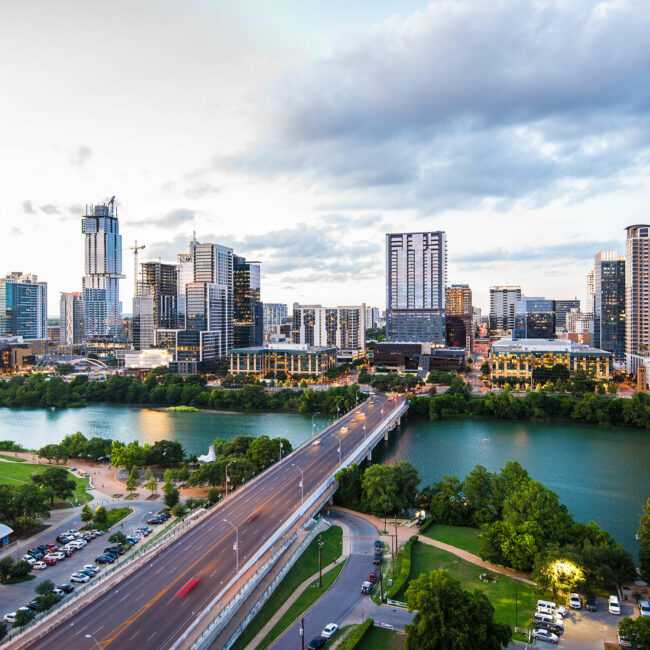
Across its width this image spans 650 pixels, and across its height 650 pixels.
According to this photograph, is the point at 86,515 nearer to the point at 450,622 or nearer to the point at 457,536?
the point at 457,536

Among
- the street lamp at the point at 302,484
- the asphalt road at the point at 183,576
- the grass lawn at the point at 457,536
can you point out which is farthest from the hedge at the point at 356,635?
the street lamp at the point at 302,484

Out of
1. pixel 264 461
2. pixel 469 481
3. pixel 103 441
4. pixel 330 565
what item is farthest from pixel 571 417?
pixel 103 441

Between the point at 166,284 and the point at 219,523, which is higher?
the point at 166,284

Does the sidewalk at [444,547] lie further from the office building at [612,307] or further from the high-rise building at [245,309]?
the office building at [612,307]

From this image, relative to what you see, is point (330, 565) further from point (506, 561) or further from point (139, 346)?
point (139, 346)

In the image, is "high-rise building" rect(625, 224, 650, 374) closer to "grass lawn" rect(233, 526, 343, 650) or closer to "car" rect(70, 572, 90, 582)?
"grass lawn" rect(233, 526, 343, 650)

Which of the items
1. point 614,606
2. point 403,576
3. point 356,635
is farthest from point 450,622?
point 614,606

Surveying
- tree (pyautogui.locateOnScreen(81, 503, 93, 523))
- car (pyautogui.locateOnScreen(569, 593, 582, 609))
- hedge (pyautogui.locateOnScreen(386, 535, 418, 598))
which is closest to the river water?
car (pyautogui.locateOnScreen(569, 593, 582, 609))
